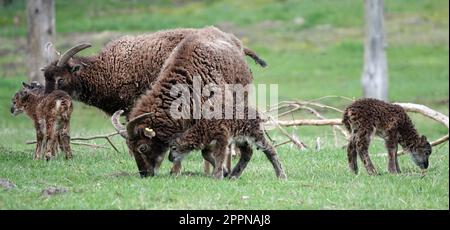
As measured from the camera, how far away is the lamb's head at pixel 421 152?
1330 centimetres

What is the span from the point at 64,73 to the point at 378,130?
516 centimetres

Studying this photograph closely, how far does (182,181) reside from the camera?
11.3 meters

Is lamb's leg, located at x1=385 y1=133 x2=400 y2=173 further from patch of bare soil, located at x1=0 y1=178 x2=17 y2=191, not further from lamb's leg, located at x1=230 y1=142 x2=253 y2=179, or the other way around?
patch of bare soil, located at x1=0 y1=178 x2=17 y2=191

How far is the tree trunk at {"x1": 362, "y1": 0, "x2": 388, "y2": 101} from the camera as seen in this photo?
26.6 meters

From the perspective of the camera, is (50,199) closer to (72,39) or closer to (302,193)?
(302,193)

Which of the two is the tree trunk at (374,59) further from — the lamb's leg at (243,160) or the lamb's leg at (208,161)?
the lamb's leg at (243,160)

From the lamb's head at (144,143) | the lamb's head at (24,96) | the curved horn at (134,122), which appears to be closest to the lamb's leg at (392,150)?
the lamb's head at (144,143)

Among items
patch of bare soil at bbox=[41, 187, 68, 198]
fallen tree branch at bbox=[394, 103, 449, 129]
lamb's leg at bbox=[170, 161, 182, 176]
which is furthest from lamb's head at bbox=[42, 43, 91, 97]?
fallen tree branch at bbox=[394, 103, 449, 129]

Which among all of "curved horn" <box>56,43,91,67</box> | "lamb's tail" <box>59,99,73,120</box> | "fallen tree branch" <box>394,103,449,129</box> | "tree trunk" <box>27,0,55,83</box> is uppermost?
"tree trunk" <box>27,0,55,83</box>

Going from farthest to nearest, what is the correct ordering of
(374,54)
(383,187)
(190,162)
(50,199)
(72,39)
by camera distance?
1. (72,39)
2. (374,54)
3. (190,162)
4. (383,187)
5. (50,199)

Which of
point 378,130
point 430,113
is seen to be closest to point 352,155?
point 378,130
